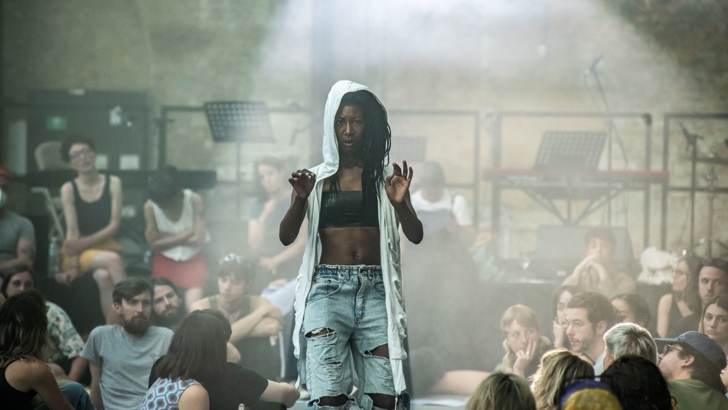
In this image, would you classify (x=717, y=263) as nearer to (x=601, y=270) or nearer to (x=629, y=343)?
(x=601, y=270)

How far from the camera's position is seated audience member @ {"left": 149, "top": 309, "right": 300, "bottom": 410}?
3.71m

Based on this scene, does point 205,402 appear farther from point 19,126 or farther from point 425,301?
point 19,126

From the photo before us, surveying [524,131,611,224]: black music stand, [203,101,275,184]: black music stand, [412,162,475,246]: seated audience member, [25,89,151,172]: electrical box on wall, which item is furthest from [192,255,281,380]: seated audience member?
[25,89,151,172]: electrical box on wall

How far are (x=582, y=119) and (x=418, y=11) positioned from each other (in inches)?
106

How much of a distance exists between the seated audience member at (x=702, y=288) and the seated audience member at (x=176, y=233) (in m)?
3.27

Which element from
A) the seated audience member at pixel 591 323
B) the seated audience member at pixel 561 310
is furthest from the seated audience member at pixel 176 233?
the seated audience member at pixel 591 323

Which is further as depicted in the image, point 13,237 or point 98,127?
point 98,127

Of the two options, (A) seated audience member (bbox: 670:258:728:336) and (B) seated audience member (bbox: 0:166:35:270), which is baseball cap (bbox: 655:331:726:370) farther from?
(B) seated audience member (bbox: 0:166:35:270)

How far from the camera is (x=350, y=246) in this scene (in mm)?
3311

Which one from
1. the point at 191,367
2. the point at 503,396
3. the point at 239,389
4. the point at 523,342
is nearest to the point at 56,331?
the point at 239,389

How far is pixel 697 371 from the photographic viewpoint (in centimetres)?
410

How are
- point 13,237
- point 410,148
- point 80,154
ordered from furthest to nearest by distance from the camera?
point 410,148 → point 80,154 → point 13,237

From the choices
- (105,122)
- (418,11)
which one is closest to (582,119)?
(418,11)

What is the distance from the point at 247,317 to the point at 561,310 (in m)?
1.97
